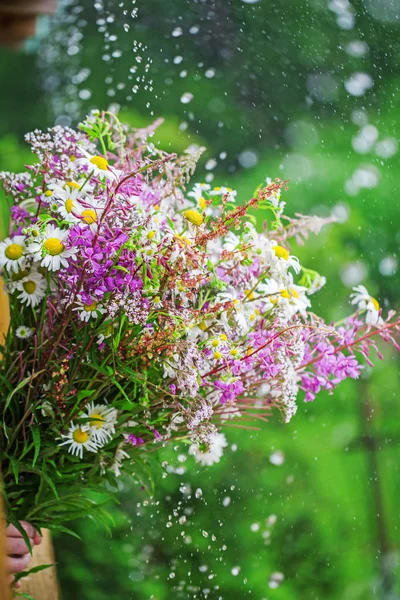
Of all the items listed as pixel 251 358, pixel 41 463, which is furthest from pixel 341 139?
pixel 41 463

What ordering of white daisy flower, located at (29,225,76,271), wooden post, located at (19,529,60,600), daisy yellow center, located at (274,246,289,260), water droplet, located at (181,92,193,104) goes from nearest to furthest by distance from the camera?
white daisy flower, located at (29,225,76,271) < daisy yellow center, located at (274,246,289,260) < wooden post, located at (19,529,60,600) < water droplet, located at (181,92,193,104)

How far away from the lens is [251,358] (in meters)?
0.78

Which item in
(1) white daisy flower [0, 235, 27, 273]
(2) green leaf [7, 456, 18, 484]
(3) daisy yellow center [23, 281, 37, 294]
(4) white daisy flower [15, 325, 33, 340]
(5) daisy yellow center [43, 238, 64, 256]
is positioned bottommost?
(2) green leaf [7, 456, 18, 484]

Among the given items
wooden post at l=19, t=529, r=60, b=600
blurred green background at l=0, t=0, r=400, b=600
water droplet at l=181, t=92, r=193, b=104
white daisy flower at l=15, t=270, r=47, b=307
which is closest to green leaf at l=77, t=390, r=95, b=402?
white daisy flower at l=15, t=270, r=47, b=307

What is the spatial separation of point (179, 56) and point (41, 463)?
95 centimetres

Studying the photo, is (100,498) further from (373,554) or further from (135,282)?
(135,282)

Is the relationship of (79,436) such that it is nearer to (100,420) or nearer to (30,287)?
(100,420)

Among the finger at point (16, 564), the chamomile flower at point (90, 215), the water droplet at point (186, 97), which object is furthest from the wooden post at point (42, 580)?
the water droplet at point (186, 97)

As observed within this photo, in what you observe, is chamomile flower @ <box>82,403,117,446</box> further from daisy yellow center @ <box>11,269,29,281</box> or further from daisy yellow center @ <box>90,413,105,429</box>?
daisy yellow center @ <box>11,269,29,281</box>

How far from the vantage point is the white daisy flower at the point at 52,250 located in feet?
2.35

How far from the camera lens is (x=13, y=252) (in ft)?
2.50

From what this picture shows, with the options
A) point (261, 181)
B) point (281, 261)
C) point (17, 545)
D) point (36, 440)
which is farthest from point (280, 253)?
point (261, 181)

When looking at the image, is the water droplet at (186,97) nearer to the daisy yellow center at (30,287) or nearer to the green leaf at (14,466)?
the daisy yellow center at (30,287)

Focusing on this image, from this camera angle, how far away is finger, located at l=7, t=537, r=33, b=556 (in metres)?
0.83
